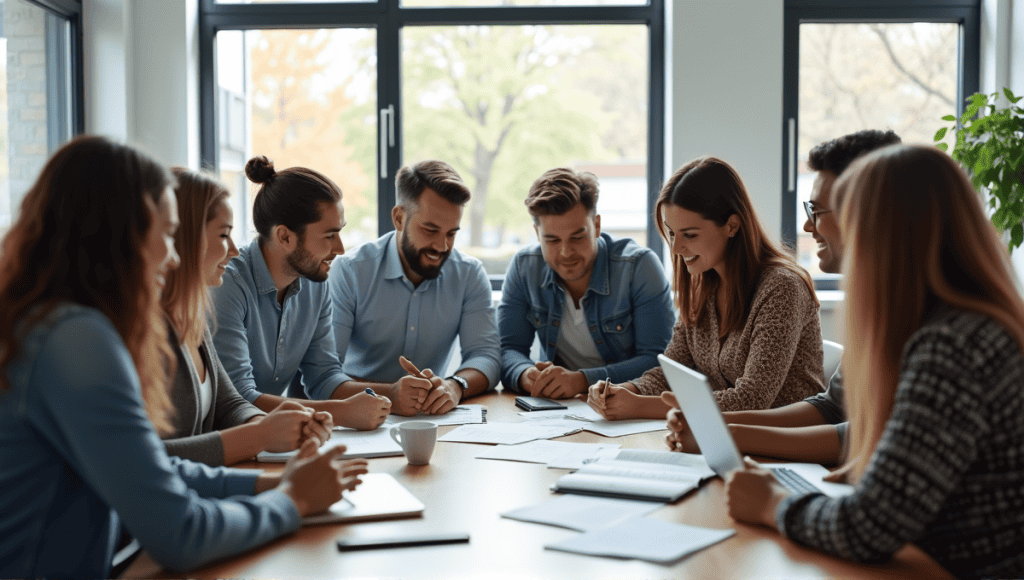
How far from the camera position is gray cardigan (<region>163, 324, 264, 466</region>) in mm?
1562

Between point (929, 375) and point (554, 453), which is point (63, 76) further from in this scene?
point (929, 375)

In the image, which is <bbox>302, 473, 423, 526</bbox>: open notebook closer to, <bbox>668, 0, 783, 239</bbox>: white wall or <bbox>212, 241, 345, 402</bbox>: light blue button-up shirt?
<bbox>212, 241, 345, 402</bbox>: light blue button-up shirt

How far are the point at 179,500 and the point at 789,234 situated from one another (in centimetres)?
341

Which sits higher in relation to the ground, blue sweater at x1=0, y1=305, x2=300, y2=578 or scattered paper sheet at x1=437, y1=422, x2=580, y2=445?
blue sweater at x1=0, y1=305, x2=300, y2=578

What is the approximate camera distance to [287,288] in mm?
2416

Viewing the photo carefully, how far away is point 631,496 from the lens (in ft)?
4.46

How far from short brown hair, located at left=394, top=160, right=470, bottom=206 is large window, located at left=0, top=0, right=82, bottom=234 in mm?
1470

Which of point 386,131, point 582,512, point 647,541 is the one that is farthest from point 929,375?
point 386,131

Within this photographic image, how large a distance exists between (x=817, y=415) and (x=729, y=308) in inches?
15.9

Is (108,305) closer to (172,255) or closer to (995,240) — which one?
(172,255)

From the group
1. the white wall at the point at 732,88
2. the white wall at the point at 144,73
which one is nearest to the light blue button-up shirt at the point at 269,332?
the white wall at the point at 144,73

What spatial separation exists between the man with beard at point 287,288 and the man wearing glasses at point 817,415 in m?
1.04

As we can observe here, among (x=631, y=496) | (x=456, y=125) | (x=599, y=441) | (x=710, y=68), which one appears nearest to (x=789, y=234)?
(x=710, y=68)

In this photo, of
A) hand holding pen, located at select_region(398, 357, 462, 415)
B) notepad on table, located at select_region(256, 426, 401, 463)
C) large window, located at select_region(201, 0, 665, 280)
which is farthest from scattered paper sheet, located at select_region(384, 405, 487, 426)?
large window, located at select_region(201, 0, 665, 280)
